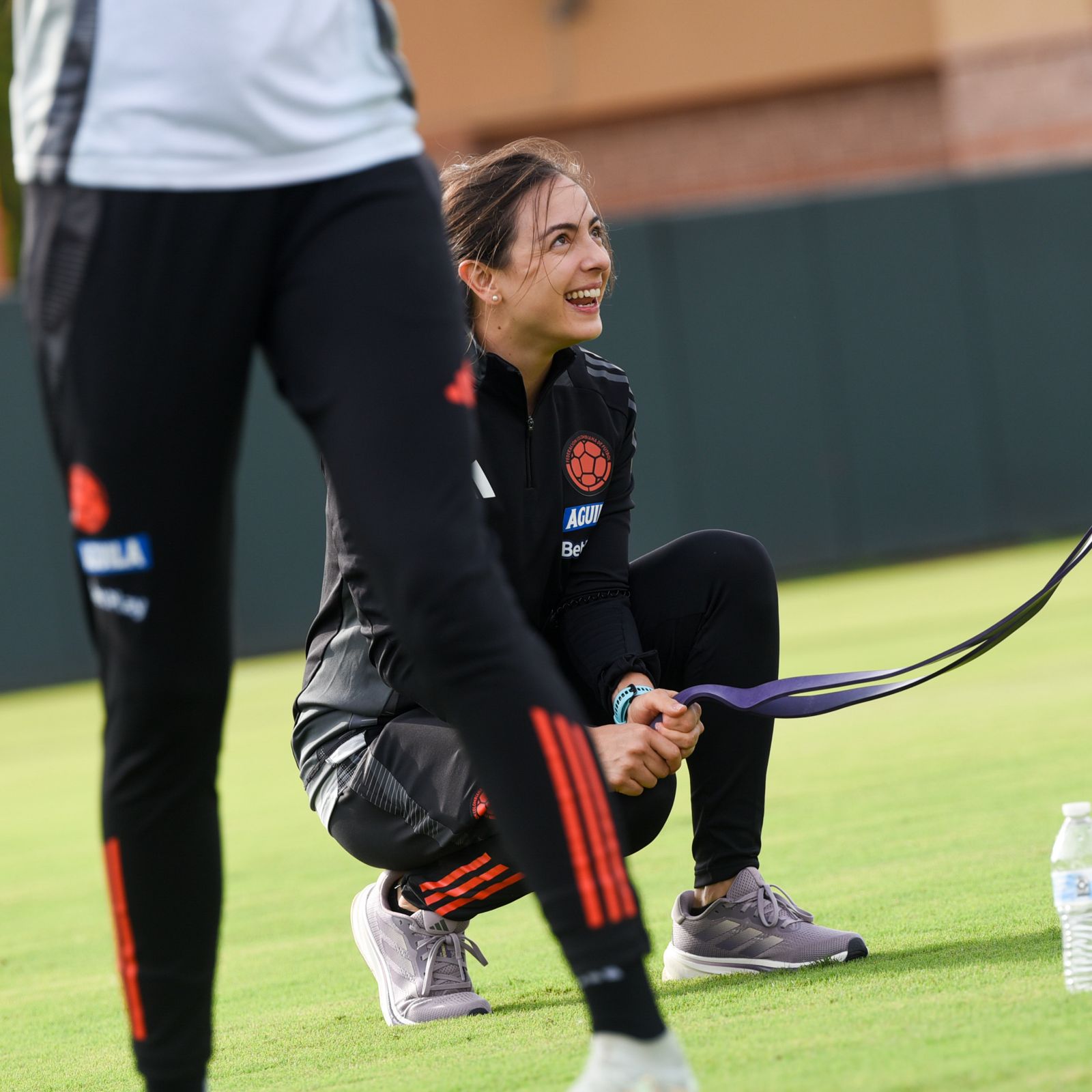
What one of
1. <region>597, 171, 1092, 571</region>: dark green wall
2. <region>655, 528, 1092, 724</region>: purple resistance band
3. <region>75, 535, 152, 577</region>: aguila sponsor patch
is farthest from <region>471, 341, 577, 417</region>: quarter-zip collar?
<region>597, 171, 1092, 571</region>: dark green wall

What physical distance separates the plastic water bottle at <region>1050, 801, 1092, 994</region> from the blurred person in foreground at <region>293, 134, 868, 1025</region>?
511mm

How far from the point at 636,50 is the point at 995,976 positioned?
50.1 feet

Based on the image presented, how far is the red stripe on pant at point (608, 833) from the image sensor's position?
5.59ft

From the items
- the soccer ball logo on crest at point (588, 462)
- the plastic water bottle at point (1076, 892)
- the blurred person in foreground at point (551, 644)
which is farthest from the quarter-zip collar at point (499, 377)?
the plastic water bottle at point (1076, 892)

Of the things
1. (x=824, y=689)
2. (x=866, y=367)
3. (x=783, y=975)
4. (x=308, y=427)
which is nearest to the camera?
(x=308, y=427)

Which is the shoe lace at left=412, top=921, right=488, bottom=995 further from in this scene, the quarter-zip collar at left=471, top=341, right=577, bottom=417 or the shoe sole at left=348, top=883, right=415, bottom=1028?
the quarter-zip collar at left=471, top=341, right=577, bottom=417

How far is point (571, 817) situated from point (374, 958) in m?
1.25

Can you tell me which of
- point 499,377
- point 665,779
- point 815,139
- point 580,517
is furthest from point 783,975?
point 815,139

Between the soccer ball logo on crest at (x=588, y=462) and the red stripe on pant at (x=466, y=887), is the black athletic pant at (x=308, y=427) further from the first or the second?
the soccer ball logo on crest at (x=588, y=462)

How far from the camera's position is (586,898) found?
5.55ft

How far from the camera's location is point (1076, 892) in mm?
2244

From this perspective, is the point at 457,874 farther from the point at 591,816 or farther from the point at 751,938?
the point at 591,816

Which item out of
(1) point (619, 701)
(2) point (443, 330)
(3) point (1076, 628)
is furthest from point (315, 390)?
(3) point (1076, 628)

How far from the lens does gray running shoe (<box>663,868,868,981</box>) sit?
9.05 ft
